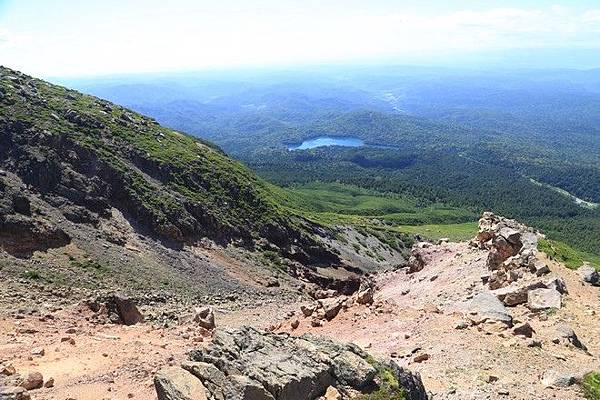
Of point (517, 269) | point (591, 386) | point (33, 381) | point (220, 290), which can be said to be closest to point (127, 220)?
point (220, 290)

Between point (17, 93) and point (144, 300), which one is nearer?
point (144, 300)

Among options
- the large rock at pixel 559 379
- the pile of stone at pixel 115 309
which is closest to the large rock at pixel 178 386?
the large rock at pixel 559 379

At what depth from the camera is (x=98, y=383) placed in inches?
637

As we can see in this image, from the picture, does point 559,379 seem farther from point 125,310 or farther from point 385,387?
point 125,310

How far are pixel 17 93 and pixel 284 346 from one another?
55775mm

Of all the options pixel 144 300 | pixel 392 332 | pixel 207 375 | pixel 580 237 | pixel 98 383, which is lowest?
pixel 580 237

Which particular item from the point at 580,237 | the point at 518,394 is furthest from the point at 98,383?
the point at 580,237

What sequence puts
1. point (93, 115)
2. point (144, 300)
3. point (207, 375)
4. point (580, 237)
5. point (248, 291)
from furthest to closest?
point (580, 237), point (93, 115), point (248, 291), point (144, 300), point (207, 375)

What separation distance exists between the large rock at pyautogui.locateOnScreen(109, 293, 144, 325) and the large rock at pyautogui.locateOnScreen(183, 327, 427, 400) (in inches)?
503

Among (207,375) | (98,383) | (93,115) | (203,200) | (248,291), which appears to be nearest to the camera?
(207,375)

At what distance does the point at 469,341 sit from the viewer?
69.9 ft

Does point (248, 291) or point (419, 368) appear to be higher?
point (419, 368)

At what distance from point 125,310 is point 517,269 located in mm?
21258

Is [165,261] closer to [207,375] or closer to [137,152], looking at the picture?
[137,152]
